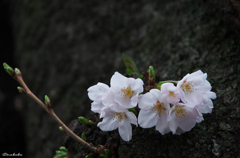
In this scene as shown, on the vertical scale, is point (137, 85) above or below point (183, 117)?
above

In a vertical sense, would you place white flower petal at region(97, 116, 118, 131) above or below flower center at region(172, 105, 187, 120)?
above

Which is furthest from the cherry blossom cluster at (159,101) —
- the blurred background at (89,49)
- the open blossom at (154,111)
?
the blurred background at (89,49)

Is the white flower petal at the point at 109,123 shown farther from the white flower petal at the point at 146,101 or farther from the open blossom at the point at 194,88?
the open blossom at the point at 194,88

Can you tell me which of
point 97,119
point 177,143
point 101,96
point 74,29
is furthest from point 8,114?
point 177,143

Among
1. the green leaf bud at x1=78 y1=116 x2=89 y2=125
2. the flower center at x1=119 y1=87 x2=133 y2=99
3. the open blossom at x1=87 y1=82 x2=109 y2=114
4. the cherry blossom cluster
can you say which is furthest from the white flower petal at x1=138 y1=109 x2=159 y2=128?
the green leaf bud at x1=78 y1=116 x2=89 y2=125

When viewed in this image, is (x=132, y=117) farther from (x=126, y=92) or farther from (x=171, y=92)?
(x=171, y=92)

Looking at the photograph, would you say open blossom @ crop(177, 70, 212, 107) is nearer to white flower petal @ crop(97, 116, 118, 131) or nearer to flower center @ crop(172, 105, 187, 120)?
flower center @ crop(172, 105, 187, 120)

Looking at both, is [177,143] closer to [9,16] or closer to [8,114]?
[8,114]

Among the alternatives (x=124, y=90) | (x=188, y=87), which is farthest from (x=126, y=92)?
(x=188, y=87)
